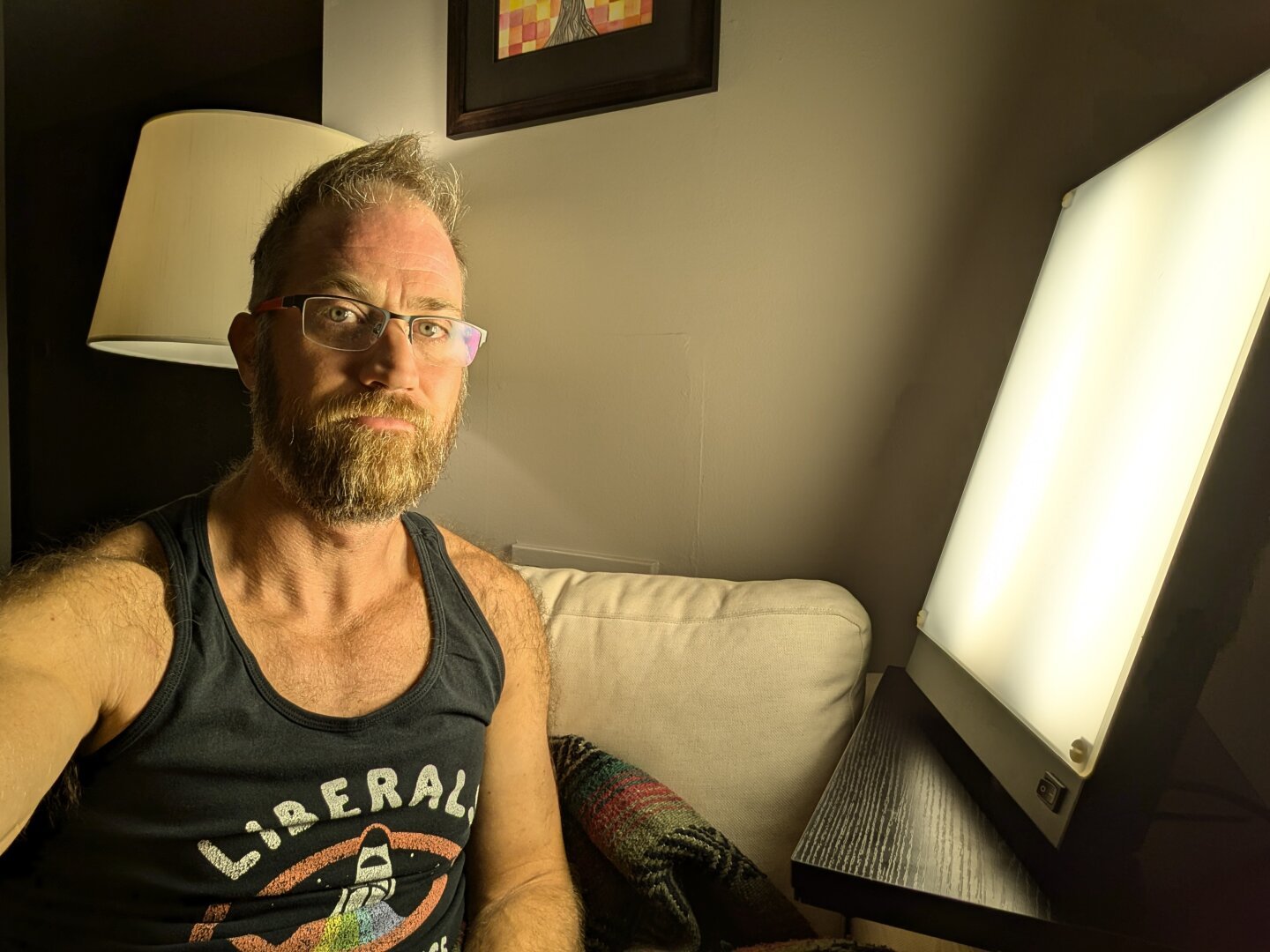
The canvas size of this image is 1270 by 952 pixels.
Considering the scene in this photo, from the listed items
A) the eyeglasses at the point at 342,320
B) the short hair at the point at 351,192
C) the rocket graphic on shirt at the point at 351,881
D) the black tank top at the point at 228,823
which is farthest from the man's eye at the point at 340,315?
the rocket graphic on shirt at the point at 351,881

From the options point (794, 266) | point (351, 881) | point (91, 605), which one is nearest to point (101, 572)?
point (91, 605)

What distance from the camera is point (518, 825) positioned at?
1.10 meters

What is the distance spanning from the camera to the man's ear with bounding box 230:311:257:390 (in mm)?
1114

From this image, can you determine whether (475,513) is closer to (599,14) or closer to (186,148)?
(186,148)

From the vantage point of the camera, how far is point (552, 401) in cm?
171

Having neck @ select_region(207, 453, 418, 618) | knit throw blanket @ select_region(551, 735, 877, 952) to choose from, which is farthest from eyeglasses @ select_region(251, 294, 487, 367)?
knit throw blanket @ select_region(551, 735, 877, 952)

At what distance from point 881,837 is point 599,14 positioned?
1.47 meters

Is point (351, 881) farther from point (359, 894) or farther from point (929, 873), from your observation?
point (929, 873)

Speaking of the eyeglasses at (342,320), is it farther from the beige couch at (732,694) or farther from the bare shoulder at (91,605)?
the beige couch at (732,694)

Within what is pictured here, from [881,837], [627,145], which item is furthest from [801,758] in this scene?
[627,145]

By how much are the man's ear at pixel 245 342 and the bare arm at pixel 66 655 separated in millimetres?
300

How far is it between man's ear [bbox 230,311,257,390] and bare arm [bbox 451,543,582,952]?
406 millimetres

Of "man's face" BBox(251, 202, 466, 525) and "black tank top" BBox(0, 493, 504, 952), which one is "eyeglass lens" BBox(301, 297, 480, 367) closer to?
"man's face" BBox(251, 202, 466, 525)

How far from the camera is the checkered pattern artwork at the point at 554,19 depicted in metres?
1.54
